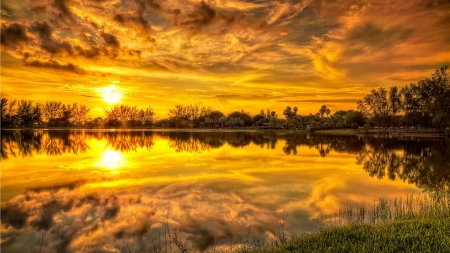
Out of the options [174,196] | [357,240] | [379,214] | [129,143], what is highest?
[129,143]

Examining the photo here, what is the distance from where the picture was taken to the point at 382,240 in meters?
8.70

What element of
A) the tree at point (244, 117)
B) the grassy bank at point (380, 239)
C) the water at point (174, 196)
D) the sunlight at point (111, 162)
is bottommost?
the water at point (174, 196)

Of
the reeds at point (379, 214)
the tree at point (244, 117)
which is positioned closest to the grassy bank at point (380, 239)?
the reeds at point (379, 214)

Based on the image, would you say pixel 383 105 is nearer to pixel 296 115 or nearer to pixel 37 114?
pixel 296 115

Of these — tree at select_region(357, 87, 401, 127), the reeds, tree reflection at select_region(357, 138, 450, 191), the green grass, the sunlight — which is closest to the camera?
the green grass

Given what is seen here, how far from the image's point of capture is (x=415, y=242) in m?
8.43

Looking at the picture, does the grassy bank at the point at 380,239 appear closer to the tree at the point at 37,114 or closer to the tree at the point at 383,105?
the tree at the point at 383,105

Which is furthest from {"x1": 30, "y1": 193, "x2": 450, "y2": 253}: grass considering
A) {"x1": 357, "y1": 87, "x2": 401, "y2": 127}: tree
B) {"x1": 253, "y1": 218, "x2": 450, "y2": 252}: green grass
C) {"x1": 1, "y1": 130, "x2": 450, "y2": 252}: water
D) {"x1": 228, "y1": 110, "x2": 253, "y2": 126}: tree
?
{"x1": 228, "y1": 110, "x2": 253, "y2": 126}: tree

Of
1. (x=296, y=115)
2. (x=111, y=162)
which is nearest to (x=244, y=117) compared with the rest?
(x=296, y=115)

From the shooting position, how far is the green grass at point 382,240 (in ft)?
26.6

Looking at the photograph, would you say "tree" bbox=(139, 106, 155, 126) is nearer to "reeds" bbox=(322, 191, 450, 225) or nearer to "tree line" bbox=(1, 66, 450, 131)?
"tree line" bbox=(1, 66, 450, 131)

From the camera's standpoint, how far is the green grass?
8.12 meters

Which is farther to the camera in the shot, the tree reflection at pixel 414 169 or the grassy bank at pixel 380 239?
the tree reflection at pixel 414 169

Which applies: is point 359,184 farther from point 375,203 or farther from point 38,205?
point 38,205
